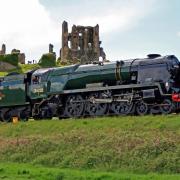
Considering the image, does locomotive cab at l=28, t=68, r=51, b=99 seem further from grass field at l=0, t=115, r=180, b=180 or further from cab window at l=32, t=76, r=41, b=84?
grass field at l=0, t=115, r=180, b=180

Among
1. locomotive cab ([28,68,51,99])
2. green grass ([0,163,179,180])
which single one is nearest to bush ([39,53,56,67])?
locomotive cab ([28,68,51,99])

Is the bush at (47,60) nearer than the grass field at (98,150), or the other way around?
the grass field at (98,150)

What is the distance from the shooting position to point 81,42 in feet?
403

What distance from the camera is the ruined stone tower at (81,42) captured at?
119m

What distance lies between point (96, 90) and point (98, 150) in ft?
31.9

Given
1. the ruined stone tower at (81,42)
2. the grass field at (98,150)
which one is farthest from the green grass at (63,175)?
the ruined stone tower at (81,42)

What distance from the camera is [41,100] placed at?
32500 millimetres

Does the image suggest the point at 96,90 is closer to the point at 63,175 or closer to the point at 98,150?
the point at 98,150

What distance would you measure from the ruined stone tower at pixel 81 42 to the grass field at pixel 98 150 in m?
93.6

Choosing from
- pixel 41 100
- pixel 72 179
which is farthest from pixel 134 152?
pixel 41 100

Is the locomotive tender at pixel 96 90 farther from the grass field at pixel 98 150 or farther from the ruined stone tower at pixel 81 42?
the ruined stone tower at pixel 81 42

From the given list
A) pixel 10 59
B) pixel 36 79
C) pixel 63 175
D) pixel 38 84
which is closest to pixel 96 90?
pixel 38 84

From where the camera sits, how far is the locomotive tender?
26875 millimetres

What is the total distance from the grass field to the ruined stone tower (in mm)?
93605
